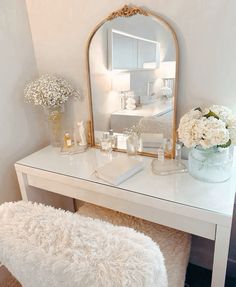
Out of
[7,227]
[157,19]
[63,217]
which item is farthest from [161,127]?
[7,227]

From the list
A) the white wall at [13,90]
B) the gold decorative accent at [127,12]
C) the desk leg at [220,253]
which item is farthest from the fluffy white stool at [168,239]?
the gold decorative accent at [127,12]

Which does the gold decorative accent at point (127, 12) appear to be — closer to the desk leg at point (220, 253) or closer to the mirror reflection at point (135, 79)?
the mirror reflection at point (135, 79)

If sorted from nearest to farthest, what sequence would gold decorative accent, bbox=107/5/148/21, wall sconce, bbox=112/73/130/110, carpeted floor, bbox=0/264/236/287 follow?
1. gold decorative accent, bbox=107/5/148/21
2. wall sconce, bbox=112/73/130/110
3. carpeted floor, bbox=0/264/236/287

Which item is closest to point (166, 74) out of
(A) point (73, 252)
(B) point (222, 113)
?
(B) point (222, 113)

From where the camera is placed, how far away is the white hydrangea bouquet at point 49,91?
1.41 meters

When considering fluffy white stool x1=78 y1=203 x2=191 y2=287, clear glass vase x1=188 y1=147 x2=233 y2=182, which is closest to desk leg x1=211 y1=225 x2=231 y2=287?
fluffy white stool x1=78 y1=203 x2=191 y2=287

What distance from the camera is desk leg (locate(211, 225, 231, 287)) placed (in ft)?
2.92

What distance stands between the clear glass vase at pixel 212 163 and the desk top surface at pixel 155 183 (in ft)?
0.11

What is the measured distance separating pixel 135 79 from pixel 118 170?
53 centimetres

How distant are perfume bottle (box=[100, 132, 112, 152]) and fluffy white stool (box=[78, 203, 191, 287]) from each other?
1.20 feet

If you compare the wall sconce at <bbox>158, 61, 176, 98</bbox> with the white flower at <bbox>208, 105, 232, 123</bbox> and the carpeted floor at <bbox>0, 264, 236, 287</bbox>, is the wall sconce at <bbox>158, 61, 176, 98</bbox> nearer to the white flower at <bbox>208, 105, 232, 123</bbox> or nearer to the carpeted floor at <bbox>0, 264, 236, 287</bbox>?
the white flower at <bbox>208, 105, 232, 123</bbox>

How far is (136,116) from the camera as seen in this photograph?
1362 millimetres

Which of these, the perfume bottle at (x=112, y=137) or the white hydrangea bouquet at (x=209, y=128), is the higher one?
the white hydrangea bouquet at (x=209, y=128)

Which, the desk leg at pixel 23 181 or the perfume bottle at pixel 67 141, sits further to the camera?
the perfume bottle at pixel 67 141
